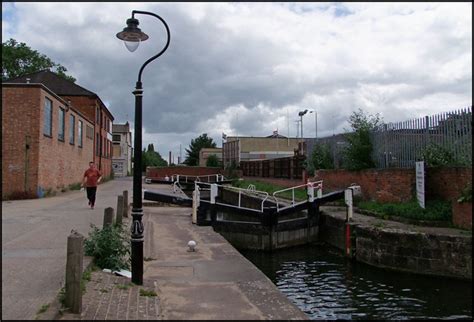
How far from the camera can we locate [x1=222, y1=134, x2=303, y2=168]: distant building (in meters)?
72.2

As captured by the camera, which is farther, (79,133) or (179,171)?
(179,171)

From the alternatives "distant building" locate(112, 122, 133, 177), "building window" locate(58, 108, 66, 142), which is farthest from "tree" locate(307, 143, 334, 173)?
"distant building" locate(112, 122, 133, 177)

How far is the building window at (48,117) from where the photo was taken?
80.6ft

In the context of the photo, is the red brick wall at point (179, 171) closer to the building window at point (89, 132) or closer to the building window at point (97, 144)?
the building window at point (97, 144)

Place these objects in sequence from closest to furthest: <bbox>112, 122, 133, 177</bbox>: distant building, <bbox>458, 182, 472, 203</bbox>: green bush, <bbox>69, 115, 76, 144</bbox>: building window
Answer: <bbox>458, 182, 472, 203</bbox>: green bush < <bbox>69, 115, 76, 144</bbox>: building window < <bbox>112, 122, 133, 177</bbox>: distant building

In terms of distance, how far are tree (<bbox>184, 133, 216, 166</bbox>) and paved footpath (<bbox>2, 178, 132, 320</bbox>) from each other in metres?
91.9

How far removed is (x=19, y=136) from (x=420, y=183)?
18.4m

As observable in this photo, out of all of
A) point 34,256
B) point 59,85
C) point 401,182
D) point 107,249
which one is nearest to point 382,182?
point 401,182

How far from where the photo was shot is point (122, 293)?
258 inches

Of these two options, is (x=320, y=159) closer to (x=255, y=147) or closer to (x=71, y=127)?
(x=71, y=127)

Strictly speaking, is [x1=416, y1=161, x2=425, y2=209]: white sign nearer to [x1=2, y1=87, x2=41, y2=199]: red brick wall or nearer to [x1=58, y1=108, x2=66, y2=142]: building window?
[x1=2, y1=87, x2=41, y2=199]: red brick wall

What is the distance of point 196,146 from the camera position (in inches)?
4350

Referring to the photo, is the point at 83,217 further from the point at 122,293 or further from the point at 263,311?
the point at 263,311

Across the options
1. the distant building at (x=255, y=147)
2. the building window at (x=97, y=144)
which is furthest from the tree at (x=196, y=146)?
the building window at (x=97, y=144)
